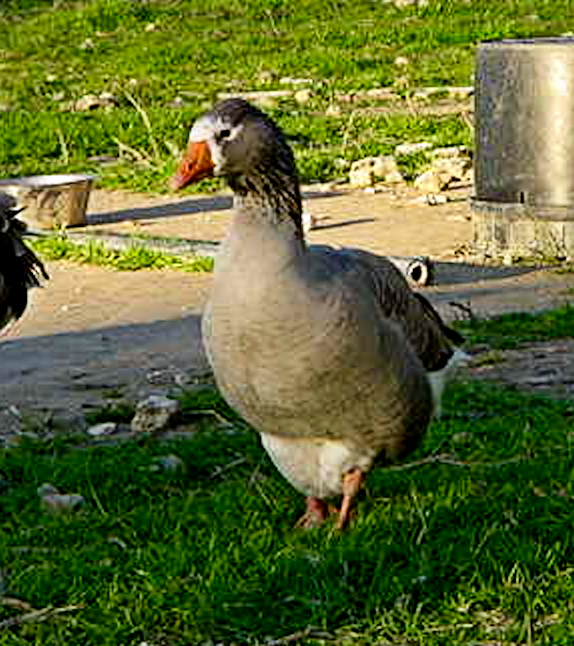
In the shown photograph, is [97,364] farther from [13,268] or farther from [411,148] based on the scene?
[411,148]

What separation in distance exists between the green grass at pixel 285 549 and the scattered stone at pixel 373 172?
20.2ft

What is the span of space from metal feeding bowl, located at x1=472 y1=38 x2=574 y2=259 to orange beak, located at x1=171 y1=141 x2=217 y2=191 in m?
4.98

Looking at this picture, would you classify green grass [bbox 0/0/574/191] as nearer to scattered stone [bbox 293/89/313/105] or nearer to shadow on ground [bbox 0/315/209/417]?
scattered stone [bbox 293/89/313/105]

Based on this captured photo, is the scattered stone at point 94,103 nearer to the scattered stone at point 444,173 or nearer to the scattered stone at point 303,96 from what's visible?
the scattered stone at point 303,96

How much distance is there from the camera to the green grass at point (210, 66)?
46.0ft

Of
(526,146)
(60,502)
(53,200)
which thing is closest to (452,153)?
(526,146)

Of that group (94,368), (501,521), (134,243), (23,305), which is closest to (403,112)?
(134,243)

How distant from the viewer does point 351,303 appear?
4863 mm

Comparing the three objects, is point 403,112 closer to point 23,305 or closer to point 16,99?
point 16,99

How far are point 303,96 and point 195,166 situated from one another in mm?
11938

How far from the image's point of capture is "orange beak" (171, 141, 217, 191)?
489cm

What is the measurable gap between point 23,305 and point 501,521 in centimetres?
231

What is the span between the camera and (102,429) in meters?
6.66

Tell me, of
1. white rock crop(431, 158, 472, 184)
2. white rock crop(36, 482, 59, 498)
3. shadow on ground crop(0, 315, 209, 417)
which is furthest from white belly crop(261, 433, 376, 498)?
white rock crop(431, 158, 472, 184)
